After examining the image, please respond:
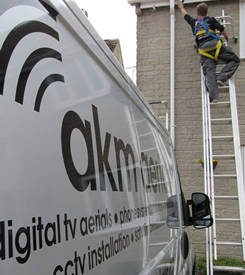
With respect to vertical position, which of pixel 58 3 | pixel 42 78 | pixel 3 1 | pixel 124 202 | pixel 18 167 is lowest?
pixel 124 202

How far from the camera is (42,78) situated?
0.98m

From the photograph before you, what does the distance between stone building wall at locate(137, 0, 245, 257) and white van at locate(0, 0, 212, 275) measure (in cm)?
505

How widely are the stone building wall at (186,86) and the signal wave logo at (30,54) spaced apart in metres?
5.96

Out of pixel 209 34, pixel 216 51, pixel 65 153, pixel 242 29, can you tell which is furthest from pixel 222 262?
pixel 65 153

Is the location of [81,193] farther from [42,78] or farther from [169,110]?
[169,110]

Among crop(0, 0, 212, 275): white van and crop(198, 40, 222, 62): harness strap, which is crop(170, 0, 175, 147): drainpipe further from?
crop(0, 0, 212, 275): white van

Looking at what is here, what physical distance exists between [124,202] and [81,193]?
433mm

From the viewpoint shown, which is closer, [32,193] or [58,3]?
[32,193]

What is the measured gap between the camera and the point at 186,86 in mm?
7301

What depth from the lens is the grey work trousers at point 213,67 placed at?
6164mm

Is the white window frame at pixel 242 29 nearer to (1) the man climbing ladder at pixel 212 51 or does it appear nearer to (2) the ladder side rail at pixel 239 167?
(1) the man climbing ladder at pixel 212 51

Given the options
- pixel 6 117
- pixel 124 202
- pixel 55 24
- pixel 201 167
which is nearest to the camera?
pixel 6 117

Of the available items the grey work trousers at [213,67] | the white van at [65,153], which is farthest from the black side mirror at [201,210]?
the grey work trousers at [213,67]

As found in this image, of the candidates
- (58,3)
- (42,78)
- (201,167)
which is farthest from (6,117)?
(201,167)
